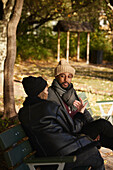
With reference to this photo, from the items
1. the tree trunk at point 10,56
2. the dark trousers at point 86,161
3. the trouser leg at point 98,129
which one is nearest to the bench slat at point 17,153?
the dark trousers at point 86,161

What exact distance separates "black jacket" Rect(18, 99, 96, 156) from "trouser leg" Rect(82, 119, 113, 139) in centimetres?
73

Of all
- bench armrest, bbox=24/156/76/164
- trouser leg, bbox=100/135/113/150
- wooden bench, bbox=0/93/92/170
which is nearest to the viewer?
bench armrest, bbox=24/156/76/164

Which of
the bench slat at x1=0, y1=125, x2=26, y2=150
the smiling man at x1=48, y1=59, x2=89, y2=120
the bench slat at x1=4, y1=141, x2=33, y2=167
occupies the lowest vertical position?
the bench slat at x1=4, y1=141, x2=33, y2=167

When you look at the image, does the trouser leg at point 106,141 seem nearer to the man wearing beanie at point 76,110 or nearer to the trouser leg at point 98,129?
the man wearing beanie at point 76,110

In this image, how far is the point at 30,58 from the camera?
2128 cm

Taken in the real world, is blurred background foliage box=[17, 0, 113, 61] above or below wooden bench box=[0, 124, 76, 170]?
above

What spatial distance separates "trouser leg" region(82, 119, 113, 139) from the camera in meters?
3.85

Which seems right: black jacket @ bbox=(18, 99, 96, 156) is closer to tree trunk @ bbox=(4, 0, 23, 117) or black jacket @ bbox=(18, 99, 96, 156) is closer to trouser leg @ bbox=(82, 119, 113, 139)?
trouser leg @ bbox=(82, 119, 113, 139)

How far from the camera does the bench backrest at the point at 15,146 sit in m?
2.98

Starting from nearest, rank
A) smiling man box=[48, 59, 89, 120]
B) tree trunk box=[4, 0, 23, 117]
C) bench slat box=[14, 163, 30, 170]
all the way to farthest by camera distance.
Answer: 1. bench slat box=[14, 163, 30, 170]
2. smiling man box=[48, 59, 89, 120]
3. tree trunk box=[4, 0, 23, 117]

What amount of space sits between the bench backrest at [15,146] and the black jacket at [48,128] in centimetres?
13

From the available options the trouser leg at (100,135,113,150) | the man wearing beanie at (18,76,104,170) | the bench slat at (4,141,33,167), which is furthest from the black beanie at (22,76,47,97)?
the trouser leg at (100,135,113,150)

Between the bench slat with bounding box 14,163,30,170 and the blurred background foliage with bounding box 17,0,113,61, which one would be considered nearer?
the bench slat with bounding box 14,163,30,170

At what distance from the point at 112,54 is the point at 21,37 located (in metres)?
8.30
